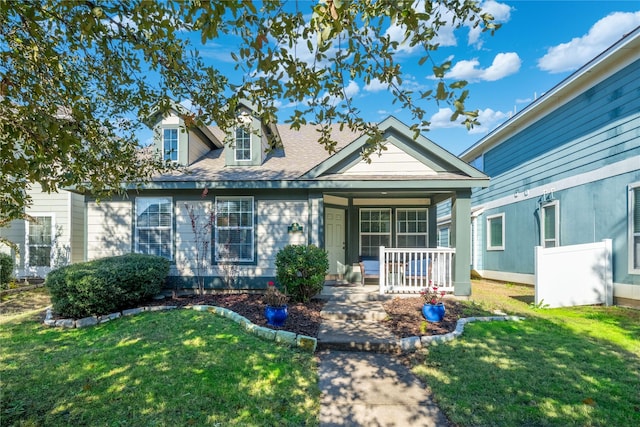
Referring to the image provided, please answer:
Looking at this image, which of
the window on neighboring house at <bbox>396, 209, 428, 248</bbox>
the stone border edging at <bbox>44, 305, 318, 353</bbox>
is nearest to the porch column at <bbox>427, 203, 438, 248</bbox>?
the window on neighboring house at <bbox>396, 209, 428, 248</bbox>

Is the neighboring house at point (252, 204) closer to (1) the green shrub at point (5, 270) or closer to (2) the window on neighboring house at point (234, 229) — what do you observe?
(2) the window on neighboring house at point (234, 229)

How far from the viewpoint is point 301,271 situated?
730 centimetres

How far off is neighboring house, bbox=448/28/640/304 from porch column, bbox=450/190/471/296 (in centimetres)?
320

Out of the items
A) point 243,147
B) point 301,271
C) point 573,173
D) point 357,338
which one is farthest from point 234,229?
point 573,173

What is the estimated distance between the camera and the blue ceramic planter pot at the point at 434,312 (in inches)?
234

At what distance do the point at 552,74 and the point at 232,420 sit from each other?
48.9 ft

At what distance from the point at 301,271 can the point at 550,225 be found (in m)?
8.29

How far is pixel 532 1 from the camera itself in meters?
7.98

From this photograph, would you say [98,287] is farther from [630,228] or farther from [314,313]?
[630,228]

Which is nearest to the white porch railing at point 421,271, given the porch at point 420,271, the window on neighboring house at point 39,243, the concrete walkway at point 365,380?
the porch at point 420,271

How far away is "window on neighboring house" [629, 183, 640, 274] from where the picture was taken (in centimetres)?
722

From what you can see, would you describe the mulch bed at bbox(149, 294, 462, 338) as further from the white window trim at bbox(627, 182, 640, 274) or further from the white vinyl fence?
the white window trim at bbox(627, 182, 640, 274)

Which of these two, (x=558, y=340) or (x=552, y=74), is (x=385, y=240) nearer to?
(x=558, y=340)

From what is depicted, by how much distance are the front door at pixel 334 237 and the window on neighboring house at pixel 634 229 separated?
22.9 feet
